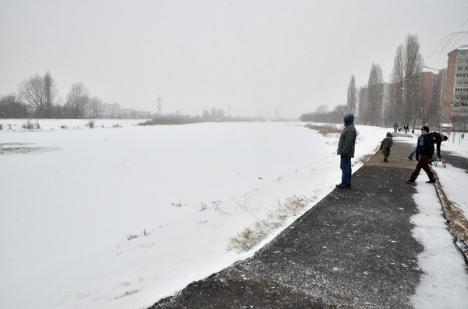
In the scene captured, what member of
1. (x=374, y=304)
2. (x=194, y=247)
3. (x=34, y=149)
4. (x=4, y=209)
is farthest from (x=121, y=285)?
(x=34, y=149)

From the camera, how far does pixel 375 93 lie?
6500 centimetres

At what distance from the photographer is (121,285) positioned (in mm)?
5281

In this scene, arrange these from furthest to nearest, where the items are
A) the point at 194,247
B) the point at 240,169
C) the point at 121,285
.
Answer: the point at 240,169 < the point at 194,247 < the point at 121,285

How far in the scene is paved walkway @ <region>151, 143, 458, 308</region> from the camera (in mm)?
3383

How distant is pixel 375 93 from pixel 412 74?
23.6 m

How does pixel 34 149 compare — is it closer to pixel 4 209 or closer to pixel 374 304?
pixel 4 209

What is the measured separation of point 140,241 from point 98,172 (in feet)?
33.2

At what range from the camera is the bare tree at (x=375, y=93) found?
209ft

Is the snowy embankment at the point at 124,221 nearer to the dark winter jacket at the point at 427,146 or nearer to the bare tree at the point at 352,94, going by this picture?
the dark winter jacket at the point at 427,146

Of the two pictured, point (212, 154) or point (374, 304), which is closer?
point (374, 304)

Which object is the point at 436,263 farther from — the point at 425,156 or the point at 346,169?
the point at 425,156

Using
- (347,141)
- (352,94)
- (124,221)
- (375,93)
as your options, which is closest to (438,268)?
(347,141)

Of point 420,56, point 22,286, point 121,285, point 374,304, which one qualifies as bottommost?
point 22,286

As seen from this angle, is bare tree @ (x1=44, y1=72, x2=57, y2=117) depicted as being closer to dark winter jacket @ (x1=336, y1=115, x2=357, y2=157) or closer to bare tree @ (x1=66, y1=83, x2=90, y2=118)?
bare tree @ (x1=66, y1=83, x2=90, y2=118)
